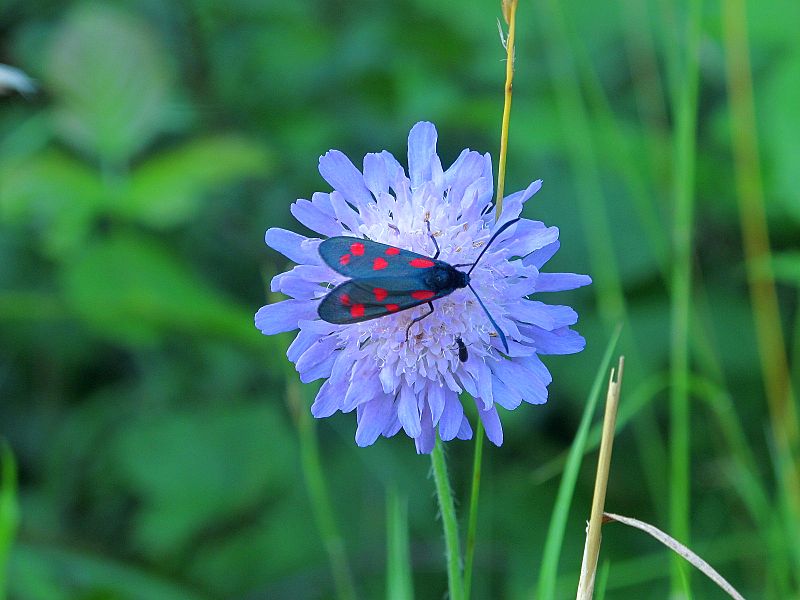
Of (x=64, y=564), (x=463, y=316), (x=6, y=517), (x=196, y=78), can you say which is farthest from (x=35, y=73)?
(x=463, y=316)

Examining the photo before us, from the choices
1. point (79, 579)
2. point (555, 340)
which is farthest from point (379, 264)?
point (79, 579)

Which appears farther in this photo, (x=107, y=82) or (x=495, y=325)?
(x=107, y=82)

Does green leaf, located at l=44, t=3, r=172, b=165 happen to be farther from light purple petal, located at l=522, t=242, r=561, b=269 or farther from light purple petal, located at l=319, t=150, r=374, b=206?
light purple petal, located at l=522, t=242, r=561, b=269

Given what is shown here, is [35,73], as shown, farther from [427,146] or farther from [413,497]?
[427,146]

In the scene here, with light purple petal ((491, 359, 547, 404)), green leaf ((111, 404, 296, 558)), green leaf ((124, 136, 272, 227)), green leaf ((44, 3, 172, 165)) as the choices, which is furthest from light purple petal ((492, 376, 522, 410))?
green leaf ((44, 3, 172, 165))

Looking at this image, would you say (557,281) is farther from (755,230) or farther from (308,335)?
(755,230)

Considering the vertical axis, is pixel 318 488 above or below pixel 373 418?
below

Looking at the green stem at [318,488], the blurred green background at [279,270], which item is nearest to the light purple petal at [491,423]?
the green stem at [318,488]
